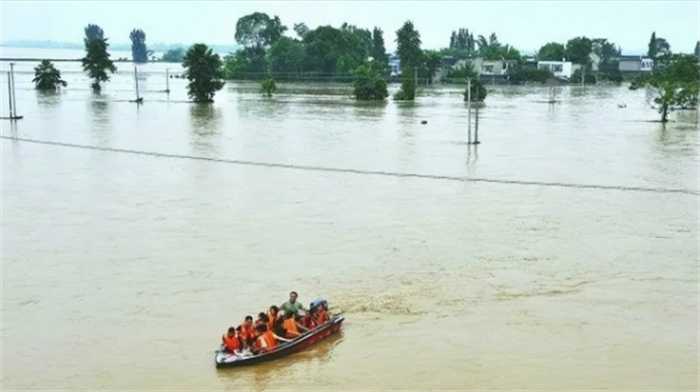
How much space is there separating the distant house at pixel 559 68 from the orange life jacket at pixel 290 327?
10435 centimetres

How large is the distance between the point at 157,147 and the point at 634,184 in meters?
19.6

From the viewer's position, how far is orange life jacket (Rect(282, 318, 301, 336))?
13.7 m

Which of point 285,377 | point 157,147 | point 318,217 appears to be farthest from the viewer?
point 157,147

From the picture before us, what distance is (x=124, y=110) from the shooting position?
59.6 m

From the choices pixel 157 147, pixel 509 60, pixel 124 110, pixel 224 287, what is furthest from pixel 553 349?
pixel 509 60

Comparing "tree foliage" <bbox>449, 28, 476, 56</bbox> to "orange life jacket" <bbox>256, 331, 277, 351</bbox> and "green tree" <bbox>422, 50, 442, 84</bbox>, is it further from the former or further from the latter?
"orange life jacket" <bbox>256, 331, 277, 351</bbox>

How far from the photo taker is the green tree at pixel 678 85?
5069 centimetres

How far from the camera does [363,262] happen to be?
18.6 metres

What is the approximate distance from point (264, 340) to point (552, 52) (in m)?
118

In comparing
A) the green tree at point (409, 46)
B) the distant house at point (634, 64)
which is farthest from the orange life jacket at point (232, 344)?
the distant house at point (634, 64)

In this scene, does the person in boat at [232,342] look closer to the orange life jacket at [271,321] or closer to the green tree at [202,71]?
the orange life jacket at [271,321]

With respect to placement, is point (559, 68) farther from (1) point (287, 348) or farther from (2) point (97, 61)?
(1) point (287, 348)

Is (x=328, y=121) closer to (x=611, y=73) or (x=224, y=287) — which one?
(x=224, y=287)

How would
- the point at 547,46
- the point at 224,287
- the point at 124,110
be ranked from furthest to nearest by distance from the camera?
the point at 547,46 → the point at 124,110 → the point at 224,287
